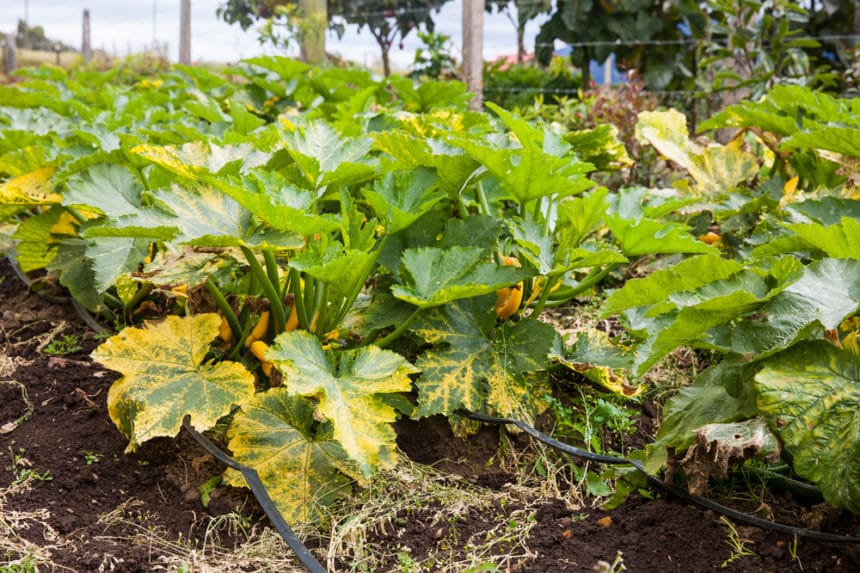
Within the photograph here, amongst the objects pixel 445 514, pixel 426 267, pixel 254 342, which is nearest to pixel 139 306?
pixel 254 342

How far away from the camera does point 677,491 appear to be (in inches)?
71.5

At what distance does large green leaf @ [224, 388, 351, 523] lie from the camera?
6.06ft

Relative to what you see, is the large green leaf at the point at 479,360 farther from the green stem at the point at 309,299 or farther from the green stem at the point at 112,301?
the green stem at the point at 112,301

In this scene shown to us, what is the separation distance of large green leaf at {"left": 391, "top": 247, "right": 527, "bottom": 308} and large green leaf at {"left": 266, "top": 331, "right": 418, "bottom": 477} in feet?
0.65

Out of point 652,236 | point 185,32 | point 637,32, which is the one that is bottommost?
point 652,236

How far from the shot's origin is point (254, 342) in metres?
2.15

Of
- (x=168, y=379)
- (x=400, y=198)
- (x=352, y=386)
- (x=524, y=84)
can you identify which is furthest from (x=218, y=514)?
(x=524, y=84)

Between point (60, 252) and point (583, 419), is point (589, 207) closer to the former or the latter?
point (583, 419)

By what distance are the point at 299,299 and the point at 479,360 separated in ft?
1.66

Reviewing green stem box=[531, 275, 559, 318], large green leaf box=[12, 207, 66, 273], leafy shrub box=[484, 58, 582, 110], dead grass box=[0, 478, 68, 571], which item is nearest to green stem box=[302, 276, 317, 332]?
green stem box=[531, 275, 559, 318]

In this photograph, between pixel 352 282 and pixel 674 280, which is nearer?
pixel 674 280

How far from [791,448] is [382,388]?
83cm

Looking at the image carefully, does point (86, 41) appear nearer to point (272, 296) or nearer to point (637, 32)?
point (637, 32)

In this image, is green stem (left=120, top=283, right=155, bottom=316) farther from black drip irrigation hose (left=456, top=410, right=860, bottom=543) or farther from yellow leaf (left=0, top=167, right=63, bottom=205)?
black drip irrigation hose (left=456, top=410, right=860, bottom=543)
